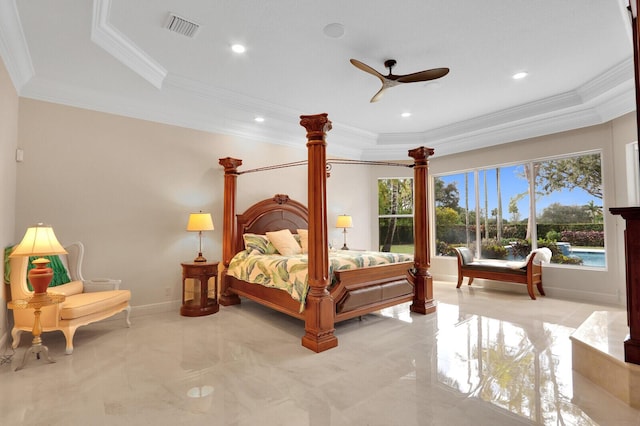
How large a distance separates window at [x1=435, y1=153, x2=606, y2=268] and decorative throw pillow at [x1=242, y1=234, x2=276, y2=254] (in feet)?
13.1

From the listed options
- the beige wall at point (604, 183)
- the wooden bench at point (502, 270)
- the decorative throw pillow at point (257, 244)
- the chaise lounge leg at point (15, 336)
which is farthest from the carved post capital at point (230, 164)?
the beige wall at point (604, 183)

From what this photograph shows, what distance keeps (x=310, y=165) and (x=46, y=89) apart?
316 centimetres

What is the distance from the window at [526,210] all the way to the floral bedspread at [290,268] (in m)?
2.83

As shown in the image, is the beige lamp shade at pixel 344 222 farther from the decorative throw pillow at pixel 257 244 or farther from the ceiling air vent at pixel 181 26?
the ceiling air vent at pixel 181 26

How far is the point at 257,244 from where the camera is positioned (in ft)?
15.5

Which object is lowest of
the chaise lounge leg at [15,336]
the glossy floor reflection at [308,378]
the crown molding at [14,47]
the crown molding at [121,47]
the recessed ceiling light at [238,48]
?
the glossy floor reflection at [308,378]

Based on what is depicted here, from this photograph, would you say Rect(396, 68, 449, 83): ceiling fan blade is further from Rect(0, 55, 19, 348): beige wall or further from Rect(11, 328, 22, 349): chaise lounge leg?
Rect(11, 328, 22, 349): chaise lounge leg

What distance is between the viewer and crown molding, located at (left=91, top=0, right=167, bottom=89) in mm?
2711

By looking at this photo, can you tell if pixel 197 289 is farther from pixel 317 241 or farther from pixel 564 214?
pixel 564 214

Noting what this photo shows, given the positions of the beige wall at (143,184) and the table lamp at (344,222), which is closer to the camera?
the beige wall at (143,184)

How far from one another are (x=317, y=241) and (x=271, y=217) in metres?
2.34

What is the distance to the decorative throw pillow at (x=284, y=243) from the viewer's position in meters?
4.70

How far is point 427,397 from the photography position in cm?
222

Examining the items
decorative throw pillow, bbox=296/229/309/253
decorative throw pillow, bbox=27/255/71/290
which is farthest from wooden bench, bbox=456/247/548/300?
decorative throw pillow, bbox=27/255/71/290
